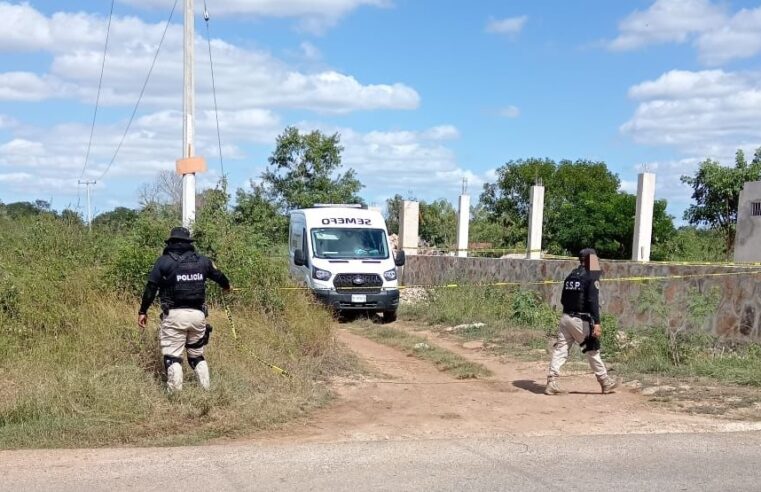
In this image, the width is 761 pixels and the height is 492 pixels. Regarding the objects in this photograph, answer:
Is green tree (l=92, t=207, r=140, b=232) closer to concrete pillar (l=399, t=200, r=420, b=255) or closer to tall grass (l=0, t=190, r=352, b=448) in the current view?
tall grass (l=0, t=190, r=352, b=448)

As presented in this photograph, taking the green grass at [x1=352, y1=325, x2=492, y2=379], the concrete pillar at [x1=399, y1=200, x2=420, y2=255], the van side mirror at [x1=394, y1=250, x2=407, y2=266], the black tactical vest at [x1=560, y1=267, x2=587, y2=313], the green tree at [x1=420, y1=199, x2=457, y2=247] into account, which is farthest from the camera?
the green tree at [x1=420, y1=199, x2=457, y2=247]

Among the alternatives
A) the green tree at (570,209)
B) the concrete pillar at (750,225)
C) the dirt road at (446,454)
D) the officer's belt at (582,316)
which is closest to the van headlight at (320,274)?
the dirt road at (446,454)

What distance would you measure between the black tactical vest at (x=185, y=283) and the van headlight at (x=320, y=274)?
801cm

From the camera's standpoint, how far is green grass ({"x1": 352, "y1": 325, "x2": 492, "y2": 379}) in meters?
10.9

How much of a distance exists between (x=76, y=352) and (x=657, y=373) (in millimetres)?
7201

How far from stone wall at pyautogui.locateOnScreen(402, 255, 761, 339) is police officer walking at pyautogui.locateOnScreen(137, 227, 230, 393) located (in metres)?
6.72

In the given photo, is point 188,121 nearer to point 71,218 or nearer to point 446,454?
point 71,218

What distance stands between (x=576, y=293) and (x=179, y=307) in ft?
14.9

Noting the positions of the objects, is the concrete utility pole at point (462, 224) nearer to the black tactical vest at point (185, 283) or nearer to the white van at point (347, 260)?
the white van at point (347, 260)

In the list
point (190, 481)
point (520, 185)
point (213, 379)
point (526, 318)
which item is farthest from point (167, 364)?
point (520, 185)

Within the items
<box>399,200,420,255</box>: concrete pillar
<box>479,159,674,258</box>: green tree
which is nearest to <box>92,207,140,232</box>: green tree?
<box>399,200,420,255</box>: concrete pillar

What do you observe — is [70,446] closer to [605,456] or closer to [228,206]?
[605,456]

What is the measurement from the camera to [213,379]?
8.34m

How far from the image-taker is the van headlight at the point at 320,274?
53.0 ft
